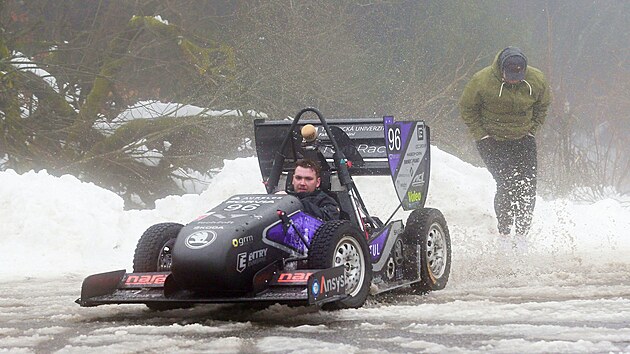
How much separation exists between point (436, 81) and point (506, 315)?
16631 mm

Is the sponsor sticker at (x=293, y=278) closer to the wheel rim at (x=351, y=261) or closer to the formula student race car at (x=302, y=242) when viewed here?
the formula student race car at (x=302, y=242)

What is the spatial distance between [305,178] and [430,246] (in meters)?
1.42

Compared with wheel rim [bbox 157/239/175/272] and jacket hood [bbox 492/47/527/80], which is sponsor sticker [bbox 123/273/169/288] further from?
jacket hood [bbox 492/47/527/80]

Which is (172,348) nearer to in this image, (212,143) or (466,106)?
(466,106)

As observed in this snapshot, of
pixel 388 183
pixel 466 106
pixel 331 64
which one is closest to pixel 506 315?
pixel 466 106

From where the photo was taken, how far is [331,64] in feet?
70.8

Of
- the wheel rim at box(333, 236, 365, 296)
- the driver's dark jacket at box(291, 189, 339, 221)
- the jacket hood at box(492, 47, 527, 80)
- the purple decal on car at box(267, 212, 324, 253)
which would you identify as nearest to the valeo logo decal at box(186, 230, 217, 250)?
the purple decal on car at box(267, 212, 324, 253)

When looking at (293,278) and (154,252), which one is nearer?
(293,278)

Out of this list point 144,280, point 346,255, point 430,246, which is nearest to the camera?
point 144,280

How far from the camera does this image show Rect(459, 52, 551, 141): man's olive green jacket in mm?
11812

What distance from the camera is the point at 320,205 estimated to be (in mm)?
8844

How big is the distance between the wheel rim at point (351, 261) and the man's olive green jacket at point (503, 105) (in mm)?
4055

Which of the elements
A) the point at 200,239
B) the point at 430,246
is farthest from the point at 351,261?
the point at 430,246

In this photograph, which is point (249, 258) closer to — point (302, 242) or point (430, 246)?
point (302, 242)
